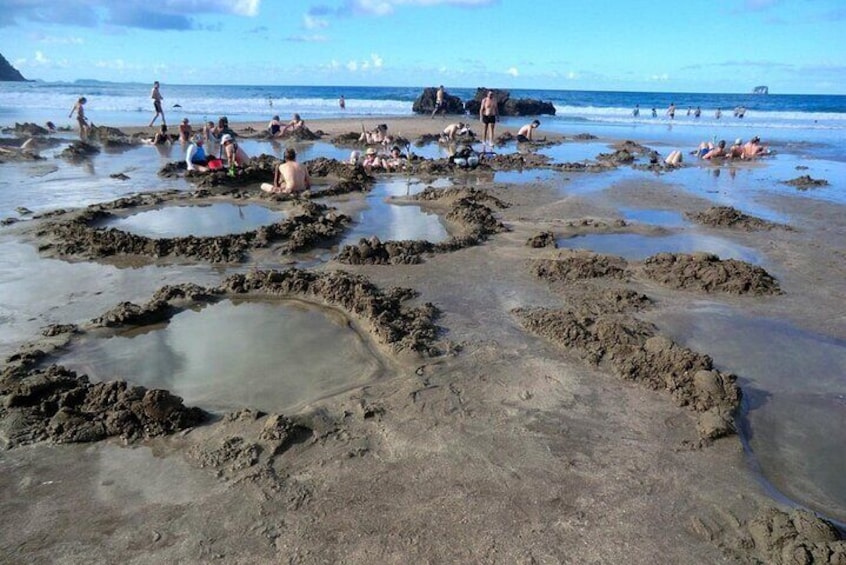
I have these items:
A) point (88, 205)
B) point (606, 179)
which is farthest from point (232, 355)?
point (606, 179)

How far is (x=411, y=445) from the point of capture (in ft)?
11.9

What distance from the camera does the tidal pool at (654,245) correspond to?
26.1 feet

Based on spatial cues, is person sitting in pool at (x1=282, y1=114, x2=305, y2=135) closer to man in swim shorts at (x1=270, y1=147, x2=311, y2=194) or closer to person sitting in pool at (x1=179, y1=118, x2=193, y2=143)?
person sitting in pool at (x1=179, y1=118, x2=193, y2=143)

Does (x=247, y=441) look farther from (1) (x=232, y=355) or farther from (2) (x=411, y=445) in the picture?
(1) (x=232, y=355)

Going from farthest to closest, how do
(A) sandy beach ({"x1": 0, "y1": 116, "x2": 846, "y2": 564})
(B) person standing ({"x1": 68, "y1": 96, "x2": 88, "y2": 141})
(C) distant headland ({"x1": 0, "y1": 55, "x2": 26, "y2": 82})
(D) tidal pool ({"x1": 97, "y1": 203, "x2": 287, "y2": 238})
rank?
1. (C) distant headland ({"x1": 0, "y1": 55, "x2": 26, "y2": 82})
2. (B) person standing ({"x1": 68, "y1": 96, "x2": 88, "y2": 141})
3. (D) tidal pool ({"x1": 97, "y1": 203, "x2": 287, "y2": 238})
4. (A) sandy beach ({"x1": 0, "y1": 116, "x2": 846, "y2": 564})

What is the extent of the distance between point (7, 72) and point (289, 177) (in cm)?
10686

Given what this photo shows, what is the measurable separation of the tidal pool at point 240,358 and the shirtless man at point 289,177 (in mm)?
5890

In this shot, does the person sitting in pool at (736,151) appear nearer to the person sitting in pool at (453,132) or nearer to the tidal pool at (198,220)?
the person sitting in pool at (453,132)

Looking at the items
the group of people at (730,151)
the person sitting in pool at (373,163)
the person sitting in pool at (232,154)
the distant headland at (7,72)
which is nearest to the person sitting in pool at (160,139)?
the person sitting in pool at (232,154)

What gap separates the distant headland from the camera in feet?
284

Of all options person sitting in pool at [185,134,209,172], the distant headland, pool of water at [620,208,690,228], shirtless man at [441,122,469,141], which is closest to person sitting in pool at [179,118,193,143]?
person sitting in pool at [185,134,209,172]

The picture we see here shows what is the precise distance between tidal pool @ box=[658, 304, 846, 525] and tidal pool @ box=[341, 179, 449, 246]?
4.16 m

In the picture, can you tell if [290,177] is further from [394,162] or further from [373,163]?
[394,162]

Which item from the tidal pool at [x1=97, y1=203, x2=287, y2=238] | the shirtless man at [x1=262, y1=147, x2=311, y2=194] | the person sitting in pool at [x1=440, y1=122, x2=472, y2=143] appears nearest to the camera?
the tidal pool at [x1=97, y1=203, x2=287, y2=238]
